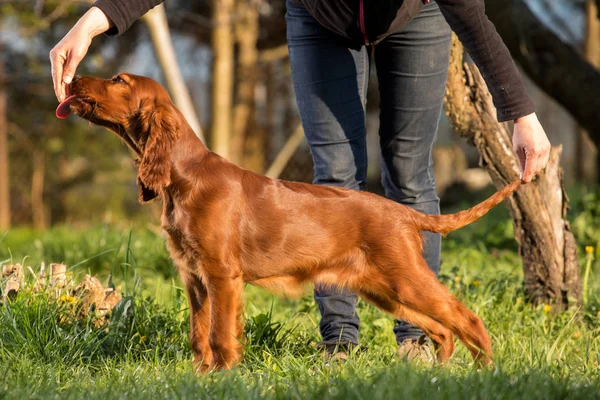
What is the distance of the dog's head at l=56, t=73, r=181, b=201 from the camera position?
2.78 m

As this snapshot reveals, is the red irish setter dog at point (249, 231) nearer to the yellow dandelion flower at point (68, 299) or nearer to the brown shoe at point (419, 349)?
the brown shoe at point (419, 349)

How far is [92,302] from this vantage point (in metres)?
3.30

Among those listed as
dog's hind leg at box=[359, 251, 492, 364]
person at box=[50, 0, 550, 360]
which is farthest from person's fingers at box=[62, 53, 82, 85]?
dog's hind leg at box=[359, 251, 492, 364]

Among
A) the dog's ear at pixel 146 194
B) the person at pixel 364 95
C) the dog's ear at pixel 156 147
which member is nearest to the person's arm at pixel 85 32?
the dog's ear at pixel 156 147

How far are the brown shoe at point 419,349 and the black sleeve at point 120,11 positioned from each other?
162 centimetres

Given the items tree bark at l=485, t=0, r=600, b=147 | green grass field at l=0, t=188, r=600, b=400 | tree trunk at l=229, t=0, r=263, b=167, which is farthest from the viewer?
tree trunk at l=229, t=0, r=263, b=167

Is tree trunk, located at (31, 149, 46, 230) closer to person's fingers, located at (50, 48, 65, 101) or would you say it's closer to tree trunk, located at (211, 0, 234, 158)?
tree trunk, located at (211, 0, 234, 158)

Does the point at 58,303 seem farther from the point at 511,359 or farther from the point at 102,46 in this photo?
the point at 102,46

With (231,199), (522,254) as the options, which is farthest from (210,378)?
(522,254)

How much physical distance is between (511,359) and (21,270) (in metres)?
2.08

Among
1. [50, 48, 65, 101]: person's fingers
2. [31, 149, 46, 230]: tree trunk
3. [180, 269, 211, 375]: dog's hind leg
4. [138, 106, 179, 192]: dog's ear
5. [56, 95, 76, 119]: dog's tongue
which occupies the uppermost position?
[50, 48, 65, 101]: person's fingers

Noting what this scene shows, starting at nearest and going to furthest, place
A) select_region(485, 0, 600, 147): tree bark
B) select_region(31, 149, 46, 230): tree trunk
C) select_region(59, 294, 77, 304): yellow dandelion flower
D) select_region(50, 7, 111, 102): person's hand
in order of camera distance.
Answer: select_region(50, 7, 111, 102): person's hand
select_region(59, 294, 77, 304): yellow dandelion flower
select_region(485, 0, 600, 147): tree bark
select_region(31, 149, 46, 230): tree trunk

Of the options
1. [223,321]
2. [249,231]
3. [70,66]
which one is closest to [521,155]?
[249,231]

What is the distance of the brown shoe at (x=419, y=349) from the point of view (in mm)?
2959
